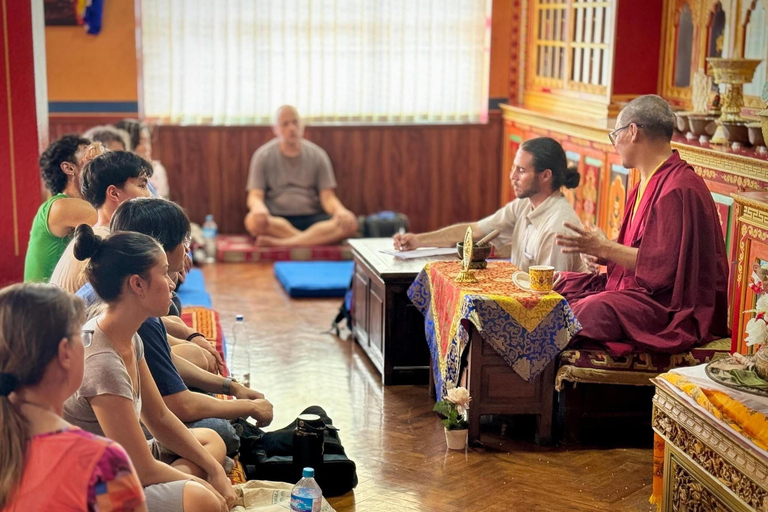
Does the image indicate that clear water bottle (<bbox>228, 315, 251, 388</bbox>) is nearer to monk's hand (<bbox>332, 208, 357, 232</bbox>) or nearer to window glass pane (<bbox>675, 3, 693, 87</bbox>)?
monk's hand (<bbox>332, 208, 357, 232</bbox>)

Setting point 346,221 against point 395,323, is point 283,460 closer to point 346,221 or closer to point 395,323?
point 395,323

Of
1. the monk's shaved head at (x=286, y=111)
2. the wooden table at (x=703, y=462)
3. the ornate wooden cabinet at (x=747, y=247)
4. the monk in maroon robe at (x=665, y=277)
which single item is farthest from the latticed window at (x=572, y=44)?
the wooden table at (x=703, y=462)

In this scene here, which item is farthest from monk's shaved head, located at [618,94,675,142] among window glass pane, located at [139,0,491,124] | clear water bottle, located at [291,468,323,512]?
window glass pane, located at [139,0,491,124]

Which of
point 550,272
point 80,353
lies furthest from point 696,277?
point 80,353

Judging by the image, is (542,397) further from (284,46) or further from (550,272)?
(284,46)

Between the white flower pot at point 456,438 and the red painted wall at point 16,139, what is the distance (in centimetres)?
235

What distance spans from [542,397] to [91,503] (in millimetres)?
2432

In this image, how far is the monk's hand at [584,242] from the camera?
4.08m

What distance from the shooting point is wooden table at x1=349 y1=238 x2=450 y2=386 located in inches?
185

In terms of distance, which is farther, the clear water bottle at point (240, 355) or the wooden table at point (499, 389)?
the clear water bottle at point (240, 355)

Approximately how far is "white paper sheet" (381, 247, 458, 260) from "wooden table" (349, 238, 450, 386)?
28 mm

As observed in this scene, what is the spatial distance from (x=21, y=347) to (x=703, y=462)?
6.53ft

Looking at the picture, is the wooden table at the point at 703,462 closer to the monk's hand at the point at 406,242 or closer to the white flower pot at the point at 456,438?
the white flower pot at the point at 456,438

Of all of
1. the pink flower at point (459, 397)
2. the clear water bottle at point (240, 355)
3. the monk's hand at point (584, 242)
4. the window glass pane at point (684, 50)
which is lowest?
the clear water bottle at point (240, 355)
